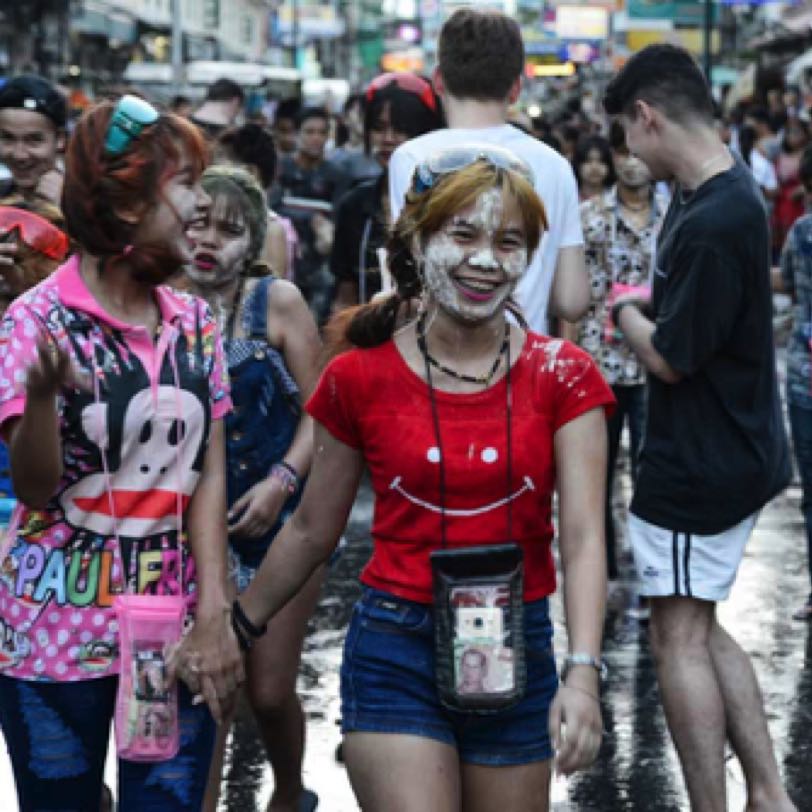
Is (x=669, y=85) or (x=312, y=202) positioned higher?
(x=669, y=85)

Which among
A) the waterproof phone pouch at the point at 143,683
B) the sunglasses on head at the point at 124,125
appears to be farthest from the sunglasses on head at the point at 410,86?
the waterproof phone pouch at the point at 143,683

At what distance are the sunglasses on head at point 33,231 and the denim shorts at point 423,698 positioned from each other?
1559 mm

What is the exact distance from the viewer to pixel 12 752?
396 cm

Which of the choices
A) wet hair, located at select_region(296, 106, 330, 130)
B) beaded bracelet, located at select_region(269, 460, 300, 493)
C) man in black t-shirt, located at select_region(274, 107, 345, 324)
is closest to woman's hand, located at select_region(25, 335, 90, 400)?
beaded bracelet, located at select_region(269, 460, 300, 493)

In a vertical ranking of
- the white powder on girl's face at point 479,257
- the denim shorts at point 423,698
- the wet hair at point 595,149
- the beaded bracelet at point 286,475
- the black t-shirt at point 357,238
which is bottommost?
the wet hair at point 595,149

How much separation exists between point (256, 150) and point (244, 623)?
4.82 meters

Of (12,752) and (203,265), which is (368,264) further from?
(12,752)

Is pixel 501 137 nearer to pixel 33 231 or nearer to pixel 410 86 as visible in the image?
pixel 33 231

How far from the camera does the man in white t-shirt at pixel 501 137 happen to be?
226 inches

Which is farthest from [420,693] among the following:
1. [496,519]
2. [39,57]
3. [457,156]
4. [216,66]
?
[39,57]

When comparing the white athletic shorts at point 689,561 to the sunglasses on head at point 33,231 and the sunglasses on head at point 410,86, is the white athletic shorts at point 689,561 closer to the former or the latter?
the sunglasses on head at point 33,231

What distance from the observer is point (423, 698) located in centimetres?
388

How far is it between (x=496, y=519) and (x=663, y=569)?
59.3 inches

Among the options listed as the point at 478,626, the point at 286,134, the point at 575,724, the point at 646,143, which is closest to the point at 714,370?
the point at 646,143
